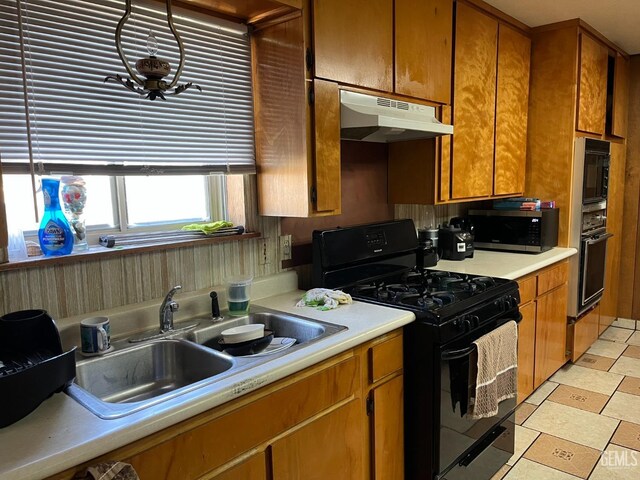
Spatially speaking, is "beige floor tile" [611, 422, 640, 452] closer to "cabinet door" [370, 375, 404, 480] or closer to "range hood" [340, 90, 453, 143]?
"cabinet door" [370, 375, 404, 480]

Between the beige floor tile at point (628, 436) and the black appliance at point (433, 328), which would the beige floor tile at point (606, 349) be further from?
the black appliance at point (433, 328)

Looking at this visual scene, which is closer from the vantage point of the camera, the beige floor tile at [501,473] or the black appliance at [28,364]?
the black appliance at [28,364]

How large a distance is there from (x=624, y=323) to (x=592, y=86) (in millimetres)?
2235

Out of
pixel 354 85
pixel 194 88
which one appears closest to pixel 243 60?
pixel 194 88

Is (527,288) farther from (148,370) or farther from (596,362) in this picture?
(148,370)

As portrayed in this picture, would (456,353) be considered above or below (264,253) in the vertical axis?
below

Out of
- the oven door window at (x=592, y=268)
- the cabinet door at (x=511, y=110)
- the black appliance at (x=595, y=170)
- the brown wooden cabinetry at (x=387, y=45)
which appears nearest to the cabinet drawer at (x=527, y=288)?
the cabinet door at (x=511, y=110)

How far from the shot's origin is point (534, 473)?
2283 mm

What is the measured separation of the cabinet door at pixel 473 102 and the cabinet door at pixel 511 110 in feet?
0.29

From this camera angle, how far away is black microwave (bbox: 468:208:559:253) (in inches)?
123

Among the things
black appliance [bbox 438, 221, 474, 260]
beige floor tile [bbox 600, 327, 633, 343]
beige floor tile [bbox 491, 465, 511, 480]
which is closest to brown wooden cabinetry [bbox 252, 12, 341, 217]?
black appliance [bbox 438, 221, 474, 260]

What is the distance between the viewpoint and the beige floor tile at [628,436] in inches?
98.5

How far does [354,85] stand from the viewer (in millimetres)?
2047

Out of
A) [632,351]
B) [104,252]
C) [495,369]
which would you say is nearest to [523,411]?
[495,369]
